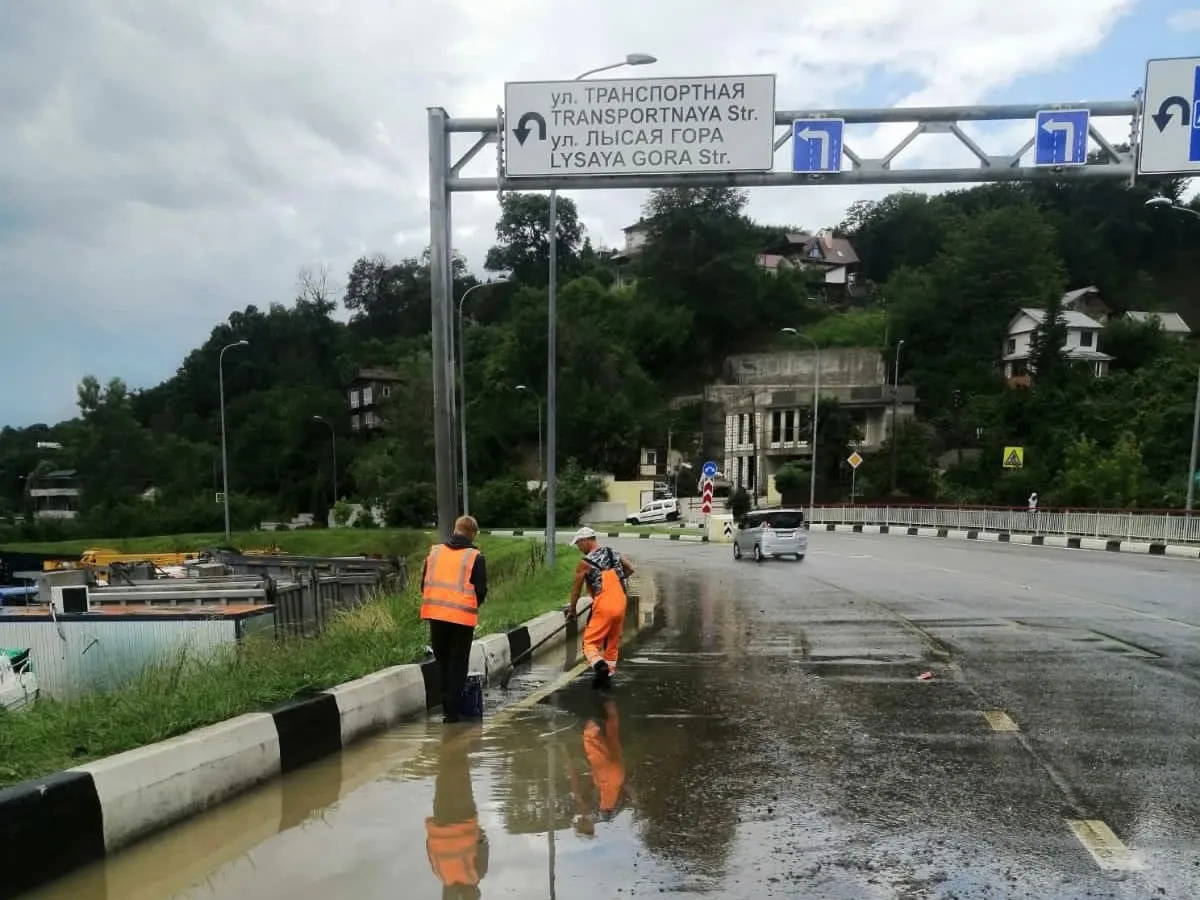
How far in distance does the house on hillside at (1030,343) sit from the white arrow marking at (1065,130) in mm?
59333

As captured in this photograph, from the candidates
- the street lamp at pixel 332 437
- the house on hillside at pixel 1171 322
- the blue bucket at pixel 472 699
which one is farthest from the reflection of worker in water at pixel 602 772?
the house on hillside at pixel 1171 322

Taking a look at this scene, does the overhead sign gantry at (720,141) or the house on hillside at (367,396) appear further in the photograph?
the house on hillside at (367,396)

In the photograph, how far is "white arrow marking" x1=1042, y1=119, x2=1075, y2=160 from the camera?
1115 centimetres

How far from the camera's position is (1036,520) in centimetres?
3703

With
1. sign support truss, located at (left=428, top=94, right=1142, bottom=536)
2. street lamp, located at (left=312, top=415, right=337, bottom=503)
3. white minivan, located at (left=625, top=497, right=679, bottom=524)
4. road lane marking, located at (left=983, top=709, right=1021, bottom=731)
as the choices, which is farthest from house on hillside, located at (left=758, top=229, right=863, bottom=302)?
road lane marking, located at (left=983, top=709, right=1021, bottom=731)

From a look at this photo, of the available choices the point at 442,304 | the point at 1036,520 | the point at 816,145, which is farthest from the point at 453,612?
the point at 1036,520

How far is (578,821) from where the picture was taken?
4.87 metres

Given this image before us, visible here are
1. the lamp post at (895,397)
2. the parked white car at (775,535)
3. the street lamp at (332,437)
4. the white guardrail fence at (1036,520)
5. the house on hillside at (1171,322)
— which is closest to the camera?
the parked white car at (775,535)

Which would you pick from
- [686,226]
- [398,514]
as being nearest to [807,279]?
[686,226]

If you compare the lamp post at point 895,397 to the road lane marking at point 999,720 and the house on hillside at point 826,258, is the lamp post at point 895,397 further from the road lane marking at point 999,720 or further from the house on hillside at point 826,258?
the road lane marking at point 999,720

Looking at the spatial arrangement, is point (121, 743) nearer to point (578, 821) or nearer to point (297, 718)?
point (297, 718)

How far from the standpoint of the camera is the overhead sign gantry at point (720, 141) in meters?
11.0

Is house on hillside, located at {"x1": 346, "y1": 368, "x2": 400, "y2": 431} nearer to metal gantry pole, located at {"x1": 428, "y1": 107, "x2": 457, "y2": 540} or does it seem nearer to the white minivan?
the white minivan

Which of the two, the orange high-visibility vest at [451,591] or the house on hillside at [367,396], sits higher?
the house on hillside at [367,396]
